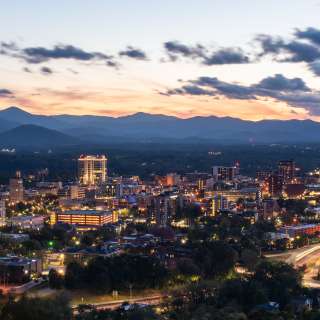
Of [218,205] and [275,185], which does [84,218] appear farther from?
[275,185]

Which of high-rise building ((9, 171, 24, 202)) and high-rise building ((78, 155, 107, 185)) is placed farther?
high-rise building ((78, 155, 107, 185))

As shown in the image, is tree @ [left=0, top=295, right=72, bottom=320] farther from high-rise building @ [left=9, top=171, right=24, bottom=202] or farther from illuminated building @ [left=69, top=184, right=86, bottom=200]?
illuminated building @ [left=69, top=184, right=86, bottom=200]

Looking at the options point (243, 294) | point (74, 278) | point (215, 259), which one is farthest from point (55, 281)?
point (243, 294)

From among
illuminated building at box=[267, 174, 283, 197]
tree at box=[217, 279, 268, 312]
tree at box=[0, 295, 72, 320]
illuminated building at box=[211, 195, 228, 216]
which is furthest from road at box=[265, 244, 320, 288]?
illuminated building at box=[267, 174, 283, 197]

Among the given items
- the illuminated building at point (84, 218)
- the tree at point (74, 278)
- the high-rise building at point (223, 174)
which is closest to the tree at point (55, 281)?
the tree at point (74, 278)

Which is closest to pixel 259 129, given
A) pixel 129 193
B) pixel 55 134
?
pixel 55 134

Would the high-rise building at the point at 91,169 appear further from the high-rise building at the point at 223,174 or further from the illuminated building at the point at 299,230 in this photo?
the illuminated building at the point at 299,230
